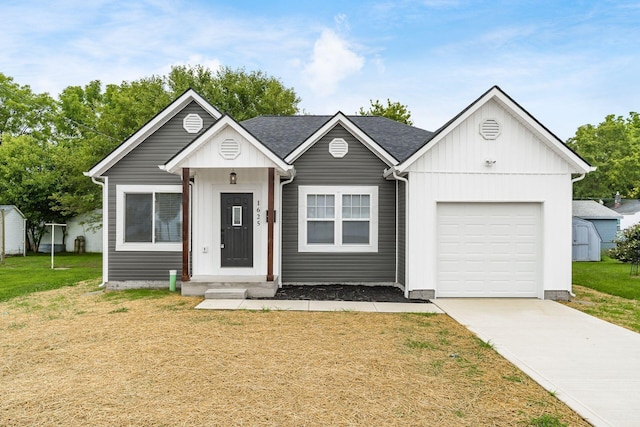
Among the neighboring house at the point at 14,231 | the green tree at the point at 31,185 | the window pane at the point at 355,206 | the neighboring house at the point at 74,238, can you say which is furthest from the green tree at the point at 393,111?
the neighboring house at the point at 14,231

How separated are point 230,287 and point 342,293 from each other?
272 centimetres

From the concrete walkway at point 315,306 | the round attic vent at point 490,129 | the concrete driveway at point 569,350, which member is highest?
the round attic vent at point 490,129

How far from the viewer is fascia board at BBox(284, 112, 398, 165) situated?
38.3ft

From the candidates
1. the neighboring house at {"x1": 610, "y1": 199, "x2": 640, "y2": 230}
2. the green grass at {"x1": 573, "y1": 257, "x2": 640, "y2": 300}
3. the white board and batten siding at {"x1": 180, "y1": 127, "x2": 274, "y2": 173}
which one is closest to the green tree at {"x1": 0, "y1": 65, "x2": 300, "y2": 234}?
the white board and batten siding at {"x1": 180, "y1": 127, "x2": 274, "y2": 173}

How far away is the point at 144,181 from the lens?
12.0 meters

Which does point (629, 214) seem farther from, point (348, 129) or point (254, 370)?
point (254, 370)

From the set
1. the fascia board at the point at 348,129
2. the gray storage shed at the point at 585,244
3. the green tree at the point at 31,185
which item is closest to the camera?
the fascia board at the point at 348,129

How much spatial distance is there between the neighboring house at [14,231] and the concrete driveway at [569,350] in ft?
70.3

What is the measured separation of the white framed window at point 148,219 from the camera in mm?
11945

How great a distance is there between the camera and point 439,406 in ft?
14.1

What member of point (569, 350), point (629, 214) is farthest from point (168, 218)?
point (629, 214)

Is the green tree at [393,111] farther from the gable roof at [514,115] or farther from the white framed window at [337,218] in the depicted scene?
the gable roof at [514,115]

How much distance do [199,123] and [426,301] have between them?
763 centimetres

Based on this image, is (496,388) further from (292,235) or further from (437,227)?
(292,235)
